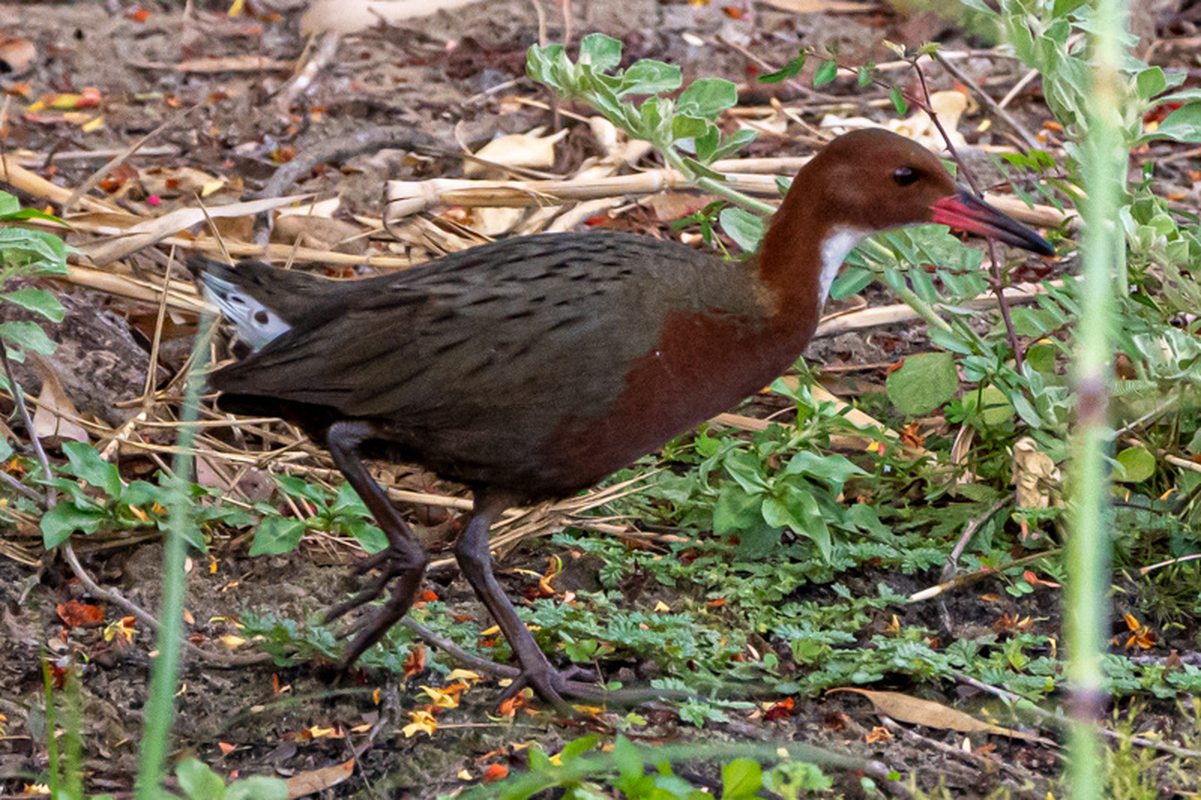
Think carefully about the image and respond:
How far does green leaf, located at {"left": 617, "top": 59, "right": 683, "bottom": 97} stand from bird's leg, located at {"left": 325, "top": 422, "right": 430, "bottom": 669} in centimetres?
105

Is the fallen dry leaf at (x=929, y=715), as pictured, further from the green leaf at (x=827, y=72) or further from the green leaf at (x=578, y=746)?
the green leaf at (x=827, y=72)

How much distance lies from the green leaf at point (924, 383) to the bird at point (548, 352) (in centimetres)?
49

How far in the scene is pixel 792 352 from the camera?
9.84 feet

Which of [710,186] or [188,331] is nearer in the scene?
[710,186]

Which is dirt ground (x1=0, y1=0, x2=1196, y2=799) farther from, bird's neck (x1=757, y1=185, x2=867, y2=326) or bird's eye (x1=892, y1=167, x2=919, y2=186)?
bird's eye (x1=892, y1=167, x2=919, y2=186)

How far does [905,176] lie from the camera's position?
303cm

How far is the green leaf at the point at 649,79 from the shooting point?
3.30 m

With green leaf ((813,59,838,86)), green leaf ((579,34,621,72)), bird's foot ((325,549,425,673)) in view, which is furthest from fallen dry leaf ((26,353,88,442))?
green leaf ((813,59,838,86))

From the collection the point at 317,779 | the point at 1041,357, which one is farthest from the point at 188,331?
the point at 1041,357

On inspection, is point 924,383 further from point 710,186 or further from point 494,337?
point 494,337

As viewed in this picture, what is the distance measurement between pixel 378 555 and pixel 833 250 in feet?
3.96

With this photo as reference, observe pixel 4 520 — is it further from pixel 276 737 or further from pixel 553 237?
pixel 553 237

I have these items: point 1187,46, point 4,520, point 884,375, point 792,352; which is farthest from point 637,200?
point 1187,46

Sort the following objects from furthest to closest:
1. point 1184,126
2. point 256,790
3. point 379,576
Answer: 1. point 1184,126
2. point 379,576
3. point 256,790
